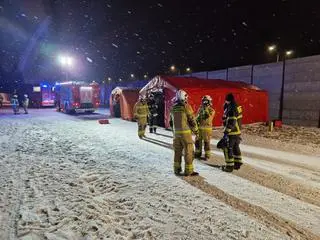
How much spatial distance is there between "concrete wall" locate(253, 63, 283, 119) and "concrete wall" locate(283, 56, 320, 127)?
0.45 metres

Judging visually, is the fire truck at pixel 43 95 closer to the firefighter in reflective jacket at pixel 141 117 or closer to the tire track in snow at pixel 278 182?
the firefighter in reflective jacket at pixel 141 117

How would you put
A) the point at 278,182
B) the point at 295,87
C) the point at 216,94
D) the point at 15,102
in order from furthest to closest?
the point at 15,102 → the point at 295,87 → the point at 216,94 → the point at 278,182

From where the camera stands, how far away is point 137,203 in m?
4.67

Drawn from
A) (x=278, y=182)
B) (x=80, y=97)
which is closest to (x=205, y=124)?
(x=278, y=182)

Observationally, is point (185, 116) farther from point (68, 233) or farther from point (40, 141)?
point (40, 141)

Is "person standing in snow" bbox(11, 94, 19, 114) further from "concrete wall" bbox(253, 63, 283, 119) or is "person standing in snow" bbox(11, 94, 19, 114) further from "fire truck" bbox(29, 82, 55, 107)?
"concrete wall" bbox(253, 63, 283, 119)

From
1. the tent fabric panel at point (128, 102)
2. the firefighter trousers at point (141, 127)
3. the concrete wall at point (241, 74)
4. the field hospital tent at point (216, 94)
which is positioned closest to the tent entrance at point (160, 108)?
the field hospital tent at point (216, 94)

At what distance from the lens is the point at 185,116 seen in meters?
6.14

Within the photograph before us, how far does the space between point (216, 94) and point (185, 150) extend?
8.23 meters

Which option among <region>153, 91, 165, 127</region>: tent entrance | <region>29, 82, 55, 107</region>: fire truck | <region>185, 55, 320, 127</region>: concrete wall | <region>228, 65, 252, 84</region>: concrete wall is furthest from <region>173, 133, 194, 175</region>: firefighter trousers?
<region>29, 82, 55, 107</region>: fire truck

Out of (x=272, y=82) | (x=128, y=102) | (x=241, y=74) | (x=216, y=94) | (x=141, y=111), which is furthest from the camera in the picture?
(x=241, y=74)

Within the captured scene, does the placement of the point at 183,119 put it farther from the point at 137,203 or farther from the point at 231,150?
the point at 137,203

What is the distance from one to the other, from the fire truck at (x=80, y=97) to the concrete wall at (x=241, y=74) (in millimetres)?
11926

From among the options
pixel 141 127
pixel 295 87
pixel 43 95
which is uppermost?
pixel 295 87
